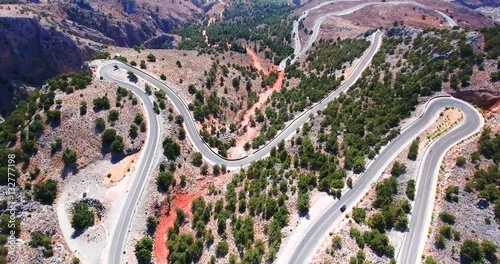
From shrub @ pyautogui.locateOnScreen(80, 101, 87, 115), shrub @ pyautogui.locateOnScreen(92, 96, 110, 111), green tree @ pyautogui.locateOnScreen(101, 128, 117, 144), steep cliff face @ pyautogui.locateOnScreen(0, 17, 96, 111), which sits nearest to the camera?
Result: green tree @ pyautogui.locateOnScreen(101, 128, 117, 144)

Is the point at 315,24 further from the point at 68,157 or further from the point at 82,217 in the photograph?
the point at 82,217

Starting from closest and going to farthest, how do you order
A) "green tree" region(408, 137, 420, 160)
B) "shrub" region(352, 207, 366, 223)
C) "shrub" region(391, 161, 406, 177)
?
"shrub" region(352, 207, 366, 223) < "shrub" region(391, 161, 406, 177) < "green tree" region(408, 137, 420, 160)

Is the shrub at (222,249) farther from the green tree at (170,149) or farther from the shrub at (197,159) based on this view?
the green tree at (170,149)

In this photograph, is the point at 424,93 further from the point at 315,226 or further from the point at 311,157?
the point at 315,226

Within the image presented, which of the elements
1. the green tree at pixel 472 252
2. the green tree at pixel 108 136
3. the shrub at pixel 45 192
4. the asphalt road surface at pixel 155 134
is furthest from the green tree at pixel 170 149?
the green tree at pixel 472 252

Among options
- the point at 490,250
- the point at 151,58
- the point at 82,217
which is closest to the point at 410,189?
the point at 490,250

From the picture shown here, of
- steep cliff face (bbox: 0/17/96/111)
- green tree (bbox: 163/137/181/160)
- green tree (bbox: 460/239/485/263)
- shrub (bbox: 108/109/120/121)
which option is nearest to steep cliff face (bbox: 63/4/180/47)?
steep cliff face (bbox: 0/17/96/111)

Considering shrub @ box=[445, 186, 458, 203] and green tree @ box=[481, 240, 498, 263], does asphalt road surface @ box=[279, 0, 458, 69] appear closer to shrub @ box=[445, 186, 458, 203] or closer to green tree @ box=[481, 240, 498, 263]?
shrub @ box=[445, 186, 458, 203]
